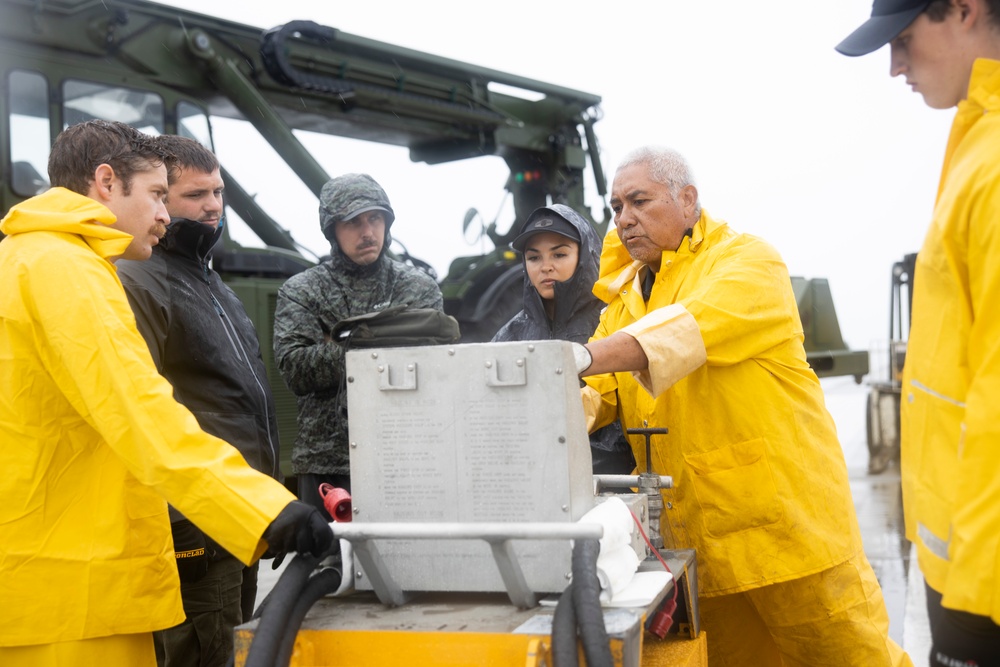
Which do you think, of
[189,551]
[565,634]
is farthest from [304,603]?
[189,551]

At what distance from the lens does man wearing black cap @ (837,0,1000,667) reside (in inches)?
62.5

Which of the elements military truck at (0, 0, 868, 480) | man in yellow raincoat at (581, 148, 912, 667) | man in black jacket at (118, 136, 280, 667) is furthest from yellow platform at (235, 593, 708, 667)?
military truck at (0, 0, 868, 480)

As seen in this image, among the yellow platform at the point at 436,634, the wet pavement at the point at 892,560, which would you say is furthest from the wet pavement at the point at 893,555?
the yellow platform at the point at 436,634

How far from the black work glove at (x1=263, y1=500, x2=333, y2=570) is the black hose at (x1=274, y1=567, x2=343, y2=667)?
0.09 metres

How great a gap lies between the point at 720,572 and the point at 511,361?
1155mm

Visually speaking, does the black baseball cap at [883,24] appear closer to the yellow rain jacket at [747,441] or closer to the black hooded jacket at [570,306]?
the yellow rain jacket at [747,441]

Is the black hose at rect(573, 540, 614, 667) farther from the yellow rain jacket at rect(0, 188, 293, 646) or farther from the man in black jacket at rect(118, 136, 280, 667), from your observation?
the man in black jacket at rect(118, 136, 280, 667)

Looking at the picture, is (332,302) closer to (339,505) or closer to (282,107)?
(339,505)

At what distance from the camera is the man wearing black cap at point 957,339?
1588 mm

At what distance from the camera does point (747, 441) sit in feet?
8.75

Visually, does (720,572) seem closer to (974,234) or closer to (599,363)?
A: (599,363)

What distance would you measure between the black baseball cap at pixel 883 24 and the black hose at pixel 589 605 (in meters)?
1.11

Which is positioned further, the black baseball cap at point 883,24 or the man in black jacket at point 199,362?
the man in black jacket at point 199,362

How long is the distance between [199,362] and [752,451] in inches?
65.2
